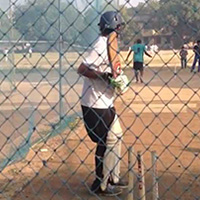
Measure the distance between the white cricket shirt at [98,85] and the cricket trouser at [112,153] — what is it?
28 cm

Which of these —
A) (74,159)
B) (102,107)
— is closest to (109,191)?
(102,107)

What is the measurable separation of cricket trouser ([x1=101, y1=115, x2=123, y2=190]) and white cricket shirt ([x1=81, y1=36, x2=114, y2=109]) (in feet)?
0.92

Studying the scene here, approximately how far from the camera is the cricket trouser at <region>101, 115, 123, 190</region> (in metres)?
5.19

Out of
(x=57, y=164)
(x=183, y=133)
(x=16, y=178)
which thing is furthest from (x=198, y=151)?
(x=16, y=178)

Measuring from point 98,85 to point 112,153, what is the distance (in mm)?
725

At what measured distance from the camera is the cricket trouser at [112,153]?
5.19 meters

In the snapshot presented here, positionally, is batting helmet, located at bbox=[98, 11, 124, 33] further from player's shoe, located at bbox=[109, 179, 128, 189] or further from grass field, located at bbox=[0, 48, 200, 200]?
player's shoe, located at bbox=[109, 179, 128, 189]

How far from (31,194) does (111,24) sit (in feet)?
6.61

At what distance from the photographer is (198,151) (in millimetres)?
7230

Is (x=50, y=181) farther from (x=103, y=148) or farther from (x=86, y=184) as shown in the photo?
(x=103, y=148)

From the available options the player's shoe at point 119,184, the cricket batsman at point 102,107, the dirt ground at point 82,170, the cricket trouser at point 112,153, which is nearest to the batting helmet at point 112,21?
the cricket batsman at point 102,107

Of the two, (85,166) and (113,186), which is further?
(85,166)

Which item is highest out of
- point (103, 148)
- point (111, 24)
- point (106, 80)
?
point (111, 24)

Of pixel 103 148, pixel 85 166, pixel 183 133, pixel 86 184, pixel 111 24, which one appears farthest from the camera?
pixel 183 133
